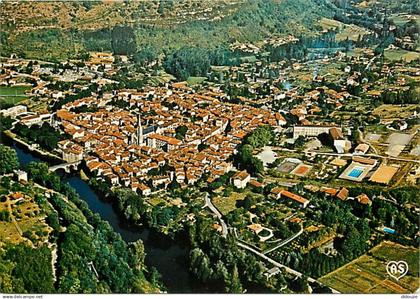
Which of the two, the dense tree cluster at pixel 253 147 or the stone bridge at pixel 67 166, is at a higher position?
the stone bridge at pixel 67 166

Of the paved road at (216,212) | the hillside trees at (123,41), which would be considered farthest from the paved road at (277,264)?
the hillside trees at (123,41)

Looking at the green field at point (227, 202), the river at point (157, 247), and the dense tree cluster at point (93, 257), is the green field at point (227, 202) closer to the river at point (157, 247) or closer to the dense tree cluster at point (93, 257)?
the river at point (157, 247)

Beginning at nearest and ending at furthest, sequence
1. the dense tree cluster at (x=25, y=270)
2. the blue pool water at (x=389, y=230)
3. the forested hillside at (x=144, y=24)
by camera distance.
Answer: the dense tree cluster at (x=25, y=270) → the blue pool water at (x=389, y=230) → the forested hillside at (x=144, y=24)

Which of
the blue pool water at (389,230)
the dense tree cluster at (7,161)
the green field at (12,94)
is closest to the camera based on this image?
the blue pool water at (389,230)

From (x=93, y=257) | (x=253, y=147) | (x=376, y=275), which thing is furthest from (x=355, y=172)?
(x=93, y=257)

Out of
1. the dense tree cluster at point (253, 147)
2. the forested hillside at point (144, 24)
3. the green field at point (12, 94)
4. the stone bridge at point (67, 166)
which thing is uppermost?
the forested hillside at point (144, 24)

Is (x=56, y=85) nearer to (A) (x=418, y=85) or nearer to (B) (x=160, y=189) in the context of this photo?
(B) (x=160, y=189)

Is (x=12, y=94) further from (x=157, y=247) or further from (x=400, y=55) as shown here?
(x=400, y=55)
